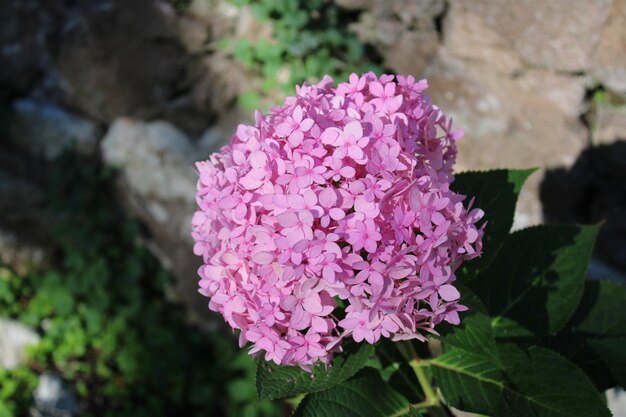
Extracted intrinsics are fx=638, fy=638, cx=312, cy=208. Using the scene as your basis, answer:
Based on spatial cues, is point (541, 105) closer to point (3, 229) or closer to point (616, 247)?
point (616, 247)

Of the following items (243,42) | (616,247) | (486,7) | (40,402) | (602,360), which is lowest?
(602,360)

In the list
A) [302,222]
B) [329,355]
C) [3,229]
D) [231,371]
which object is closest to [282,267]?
[302,222]

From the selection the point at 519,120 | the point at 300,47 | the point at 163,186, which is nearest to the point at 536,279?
the point at 519,120

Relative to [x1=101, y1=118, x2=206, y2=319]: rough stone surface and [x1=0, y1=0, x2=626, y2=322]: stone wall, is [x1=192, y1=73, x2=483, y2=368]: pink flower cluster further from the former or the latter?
[x1=101, y1=118, x2=206, y2=319]: rough stone surface

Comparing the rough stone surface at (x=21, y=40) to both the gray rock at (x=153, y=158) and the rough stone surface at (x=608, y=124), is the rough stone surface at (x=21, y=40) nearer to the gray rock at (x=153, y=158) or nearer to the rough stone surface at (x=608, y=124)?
the gray rock at (x=153, y=158)

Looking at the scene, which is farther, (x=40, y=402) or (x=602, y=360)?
(x=40, y=402)
